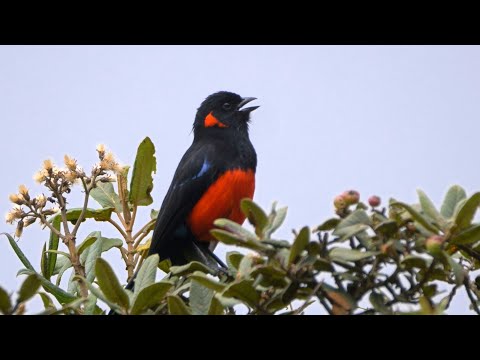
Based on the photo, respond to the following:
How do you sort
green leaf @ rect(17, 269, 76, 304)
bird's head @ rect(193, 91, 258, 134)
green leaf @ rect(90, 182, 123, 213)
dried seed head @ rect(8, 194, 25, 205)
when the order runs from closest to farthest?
green leaf @ rect(17, 269, 76, 304) < dried seed head @ rect(8, 194, 25, 205) < green leaf @ rect(90, 182, 123, 213) < bird's head @ rect(193, 91, 258, 134)

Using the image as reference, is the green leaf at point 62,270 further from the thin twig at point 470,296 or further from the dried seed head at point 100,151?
the thin twig at point 470,296

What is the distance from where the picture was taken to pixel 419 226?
165 cm

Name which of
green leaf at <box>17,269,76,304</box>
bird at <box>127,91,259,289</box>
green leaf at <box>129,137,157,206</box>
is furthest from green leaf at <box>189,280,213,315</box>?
bird at <box>127,91,259,289</box>

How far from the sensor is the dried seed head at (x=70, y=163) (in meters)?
2.99

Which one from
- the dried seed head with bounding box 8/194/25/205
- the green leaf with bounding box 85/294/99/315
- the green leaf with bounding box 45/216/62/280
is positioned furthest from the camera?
the green leaf with bounding box 45/216/62/280

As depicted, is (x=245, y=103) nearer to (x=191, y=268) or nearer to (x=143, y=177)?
(x=143, y=177)

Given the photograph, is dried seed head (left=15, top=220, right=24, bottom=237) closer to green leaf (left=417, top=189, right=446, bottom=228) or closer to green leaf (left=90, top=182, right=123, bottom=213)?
green leaf (left=90, top=182, right=123, bottom=213)

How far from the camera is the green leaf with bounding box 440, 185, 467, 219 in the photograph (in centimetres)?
188

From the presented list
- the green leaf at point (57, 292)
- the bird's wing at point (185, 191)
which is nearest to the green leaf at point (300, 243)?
the green leaf at point (57, 292)

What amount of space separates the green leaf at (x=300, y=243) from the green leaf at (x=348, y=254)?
8 centimetres

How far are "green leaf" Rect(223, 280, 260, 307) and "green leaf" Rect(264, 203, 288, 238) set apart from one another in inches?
5.0

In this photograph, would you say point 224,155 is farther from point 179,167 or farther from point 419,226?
point 419,226

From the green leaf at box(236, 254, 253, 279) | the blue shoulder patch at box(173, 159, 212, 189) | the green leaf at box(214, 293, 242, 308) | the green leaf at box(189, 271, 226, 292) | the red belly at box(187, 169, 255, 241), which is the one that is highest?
the green leaf at box(236, 254, 253, 279)
